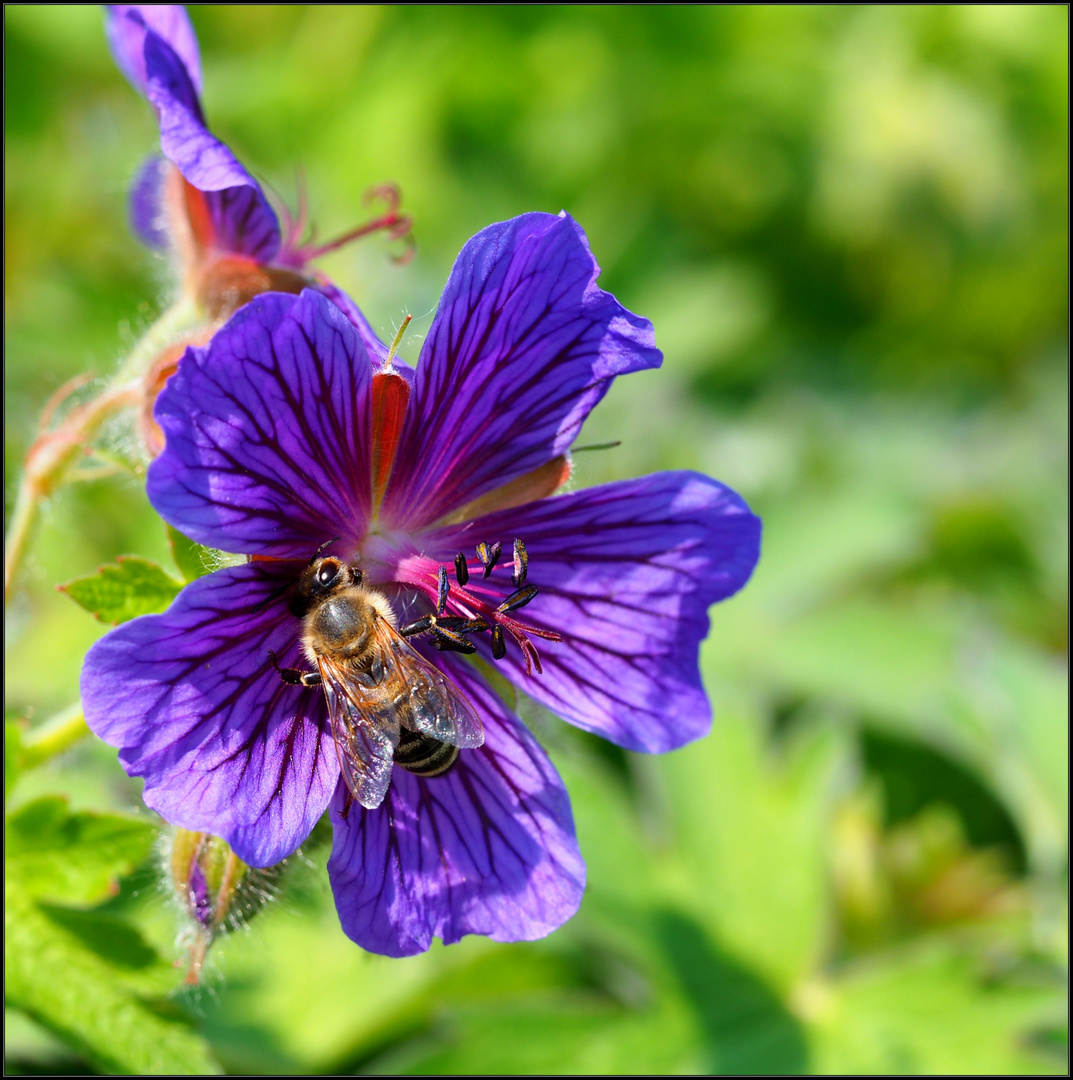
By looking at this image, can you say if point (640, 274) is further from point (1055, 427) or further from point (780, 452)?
point (1055, 427)

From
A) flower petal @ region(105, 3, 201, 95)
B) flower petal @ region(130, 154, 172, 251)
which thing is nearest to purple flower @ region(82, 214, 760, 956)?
flower petal @ region(105, 3, 201, 95)

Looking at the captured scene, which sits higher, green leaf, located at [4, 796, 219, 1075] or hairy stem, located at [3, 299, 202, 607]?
hairy stem, located at [3, 299, 202, 607]

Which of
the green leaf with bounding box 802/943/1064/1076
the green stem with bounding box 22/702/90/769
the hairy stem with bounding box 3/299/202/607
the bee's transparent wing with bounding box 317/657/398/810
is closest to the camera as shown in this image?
the bee's transparent wing with bounding box 317/657/398/810

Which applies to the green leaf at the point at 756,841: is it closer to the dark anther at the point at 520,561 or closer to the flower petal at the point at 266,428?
the dark anther at the point at 520,561

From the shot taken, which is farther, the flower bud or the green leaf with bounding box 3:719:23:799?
the green leaf with bounding box 3:719:23:799

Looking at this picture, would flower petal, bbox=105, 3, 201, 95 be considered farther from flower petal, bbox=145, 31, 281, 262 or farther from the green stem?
the green stem

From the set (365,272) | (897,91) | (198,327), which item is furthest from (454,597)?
(897,91)

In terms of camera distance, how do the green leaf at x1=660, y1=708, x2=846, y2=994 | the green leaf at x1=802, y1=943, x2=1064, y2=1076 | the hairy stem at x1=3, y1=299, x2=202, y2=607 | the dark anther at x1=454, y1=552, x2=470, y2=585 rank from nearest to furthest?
the dark anther at x1=454, y1=552, x2=470, y2=585 → the hairy stem at x1=3, y1=299, x2=202, y2=607 → the green leaf at x1=802, y1=943, x2=1064, y2=1076 → the green leaf at x1=660, y1=708, x2=846, y2=994
